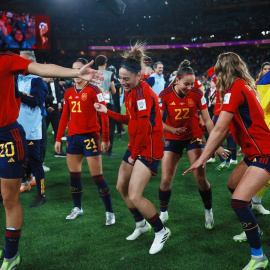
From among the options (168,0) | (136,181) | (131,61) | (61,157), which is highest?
(168,0)

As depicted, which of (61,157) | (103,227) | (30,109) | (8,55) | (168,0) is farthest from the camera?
(168,0)

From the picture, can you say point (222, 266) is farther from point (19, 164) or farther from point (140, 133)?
point (19, 164)

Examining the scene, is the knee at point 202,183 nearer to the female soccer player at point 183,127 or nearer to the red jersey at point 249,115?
the female soccer player at point 183,127

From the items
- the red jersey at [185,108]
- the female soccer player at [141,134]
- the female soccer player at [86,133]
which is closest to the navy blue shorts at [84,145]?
the female soccer player at [86,133]

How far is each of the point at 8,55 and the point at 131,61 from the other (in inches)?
49.2

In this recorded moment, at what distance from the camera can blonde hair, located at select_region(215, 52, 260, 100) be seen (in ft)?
10.0

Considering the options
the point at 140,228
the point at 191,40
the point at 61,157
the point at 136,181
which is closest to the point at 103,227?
the point at 140,228

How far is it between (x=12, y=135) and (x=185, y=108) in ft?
6.97

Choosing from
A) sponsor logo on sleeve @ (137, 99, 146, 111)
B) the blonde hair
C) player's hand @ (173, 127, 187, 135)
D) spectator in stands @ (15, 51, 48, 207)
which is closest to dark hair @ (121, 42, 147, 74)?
sponsor logo on sleeve @ (137, 99, 146, 111)

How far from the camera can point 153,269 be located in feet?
10.5

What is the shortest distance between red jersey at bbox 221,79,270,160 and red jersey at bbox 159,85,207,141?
1136 millimetres

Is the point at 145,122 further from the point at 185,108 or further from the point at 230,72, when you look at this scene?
the point at 185,108

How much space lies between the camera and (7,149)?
293 cm

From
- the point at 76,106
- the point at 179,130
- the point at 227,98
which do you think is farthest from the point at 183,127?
the point at 76,106
